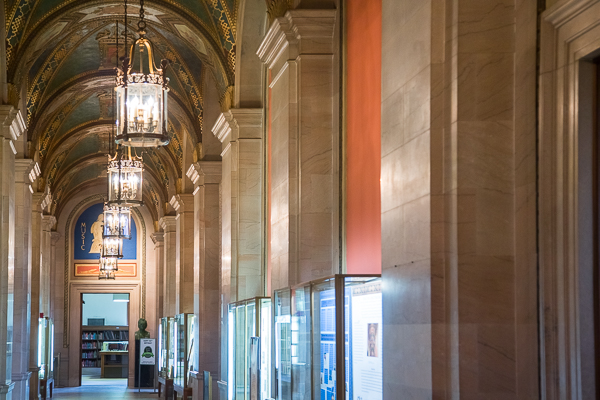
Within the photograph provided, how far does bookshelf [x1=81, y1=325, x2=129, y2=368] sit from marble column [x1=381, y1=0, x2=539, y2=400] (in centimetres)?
3551

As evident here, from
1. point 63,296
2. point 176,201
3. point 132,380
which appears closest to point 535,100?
point 176,201

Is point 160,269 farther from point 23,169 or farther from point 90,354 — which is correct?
point 23,169

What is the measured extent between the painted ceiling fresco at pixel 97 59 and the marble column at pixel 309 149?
3303 millimetres

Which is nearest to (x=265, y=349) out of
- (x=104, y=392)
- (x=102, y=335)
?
(x=104, y=392)

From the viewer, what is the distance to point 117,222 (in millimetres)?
20625

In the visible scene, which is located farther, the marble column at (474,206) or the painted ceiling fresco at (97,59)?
the painted ceiling fresco at (97,59)

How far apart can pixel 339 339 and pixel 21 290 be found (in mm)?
10733

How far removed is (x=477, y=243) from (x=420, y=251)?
0.37m

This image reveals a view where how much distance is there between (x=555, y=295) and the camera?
14.1ft

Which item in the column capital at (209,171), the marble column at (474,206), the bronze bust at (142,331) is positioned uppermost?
the column capital at (209,171)

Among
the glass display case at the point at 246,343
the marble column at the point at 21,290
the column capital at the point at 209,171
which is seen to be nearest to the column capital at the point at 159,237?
the column capital at the point at 209,171

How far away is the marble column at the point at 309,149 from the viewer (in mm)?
8758

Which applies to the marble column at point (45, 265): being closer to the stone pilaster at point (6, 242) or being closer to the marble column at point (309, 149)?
the stone pilaster at point (6, 242)

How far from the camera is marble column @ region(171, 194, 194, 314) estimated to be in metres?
22.3
